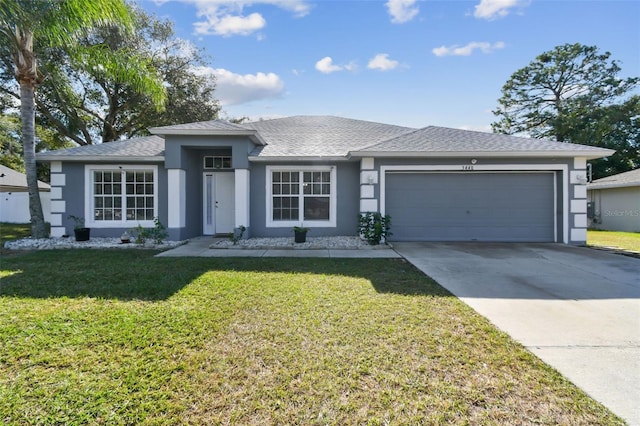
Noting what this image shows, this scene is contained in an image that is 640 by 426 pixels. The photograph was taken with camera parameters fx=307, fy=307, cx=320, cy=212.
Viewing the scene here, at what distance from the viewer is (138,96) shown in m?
19.8

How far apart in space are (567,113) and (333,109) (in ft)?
63.5

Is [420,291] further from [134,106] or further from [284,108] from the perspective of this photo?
[134,106]

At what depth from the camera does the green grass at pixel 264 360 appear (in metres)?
2.29

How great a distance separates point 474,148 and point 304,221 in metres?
6.20

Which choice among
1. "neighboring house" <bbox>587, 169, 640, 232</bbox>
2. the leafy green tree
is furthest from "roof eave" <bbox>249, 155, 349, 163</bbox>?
the leafy green tree

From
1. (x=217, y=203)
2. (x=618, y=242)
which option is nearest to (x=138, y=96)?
(x=217, y=203)

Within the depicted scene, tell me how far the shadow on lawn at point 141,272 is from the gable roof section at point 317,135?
4659 millimetres

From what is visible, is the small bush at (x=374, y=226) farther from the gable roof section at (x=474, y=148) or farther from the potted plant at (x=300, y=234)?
the gable roof section at (x=474, y=148)

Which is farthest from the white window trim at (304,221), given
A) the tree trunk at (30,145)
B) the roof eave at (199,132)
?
the tree trunk at (30,145)

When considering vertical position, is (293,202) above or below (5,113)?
below

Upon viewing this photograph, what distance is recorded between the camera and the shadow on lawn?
197 inches

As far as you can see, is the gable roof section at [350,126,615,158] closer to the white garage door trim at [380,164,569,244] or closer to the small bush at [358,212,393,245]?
the white garage door trim at [380,164,569,244]

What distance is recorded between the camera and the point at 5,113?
790 inches

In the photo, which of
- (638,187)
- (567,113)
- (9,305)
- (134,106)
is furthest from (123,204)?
(567,113)
